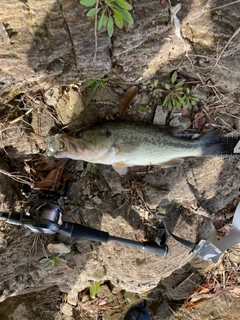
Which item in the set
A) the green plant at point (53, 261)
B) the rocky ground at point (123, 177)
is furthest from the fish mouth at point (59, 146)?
the green plant at point (53, 261)

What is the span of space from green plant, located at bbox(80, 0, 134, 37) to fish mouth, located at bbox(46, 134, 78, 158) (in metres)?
0.94

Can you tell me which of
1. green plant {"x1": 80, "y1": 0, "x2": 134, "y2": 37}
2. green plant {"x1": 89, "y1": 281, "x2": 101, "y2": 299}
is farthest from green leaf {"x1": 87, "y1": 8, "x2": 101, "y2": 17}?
green plant {"x1": 89, "y1": 281, "x2": 101, "y2": 299}

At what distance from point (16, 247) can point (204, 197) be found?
2.26 m

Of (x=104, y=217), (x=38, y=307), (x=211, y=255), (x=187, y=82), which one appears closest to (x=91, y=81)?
(x=187, y=82)

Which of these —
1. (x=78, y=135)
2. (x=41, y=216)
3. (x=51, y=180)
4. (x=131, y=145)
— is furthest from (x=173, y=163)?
(x=41, y=216)

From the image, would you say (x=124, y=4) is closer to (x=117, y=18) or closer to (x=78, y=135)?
(x=117, y=18)

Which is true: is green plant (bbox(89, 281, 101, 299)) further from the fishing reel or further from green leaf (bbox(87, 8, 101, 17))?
green leaf (bbox(87, 8, 101, 17))

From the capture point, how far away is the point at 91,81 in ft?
9.00

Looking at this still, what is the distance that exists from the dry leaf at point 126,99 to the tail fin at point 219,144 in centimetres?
85

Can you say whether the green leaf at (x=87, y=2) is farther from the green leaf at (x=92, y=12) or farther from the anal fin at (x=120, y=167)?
the anal fin at (x=120, y=167)

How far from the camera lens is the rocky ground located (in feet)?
9.04

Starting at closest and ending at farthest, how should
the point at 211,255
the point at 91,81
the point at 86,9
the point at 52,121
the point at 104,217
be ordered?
the point at 86,9 → the point at 91,81 → the point at 52,121 → the point at 104,217 → the point at 211,255

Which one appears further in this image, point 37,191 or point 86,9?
point 37,191

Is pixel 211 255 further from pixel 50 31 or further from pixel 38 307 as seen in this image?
pixel 50 31
